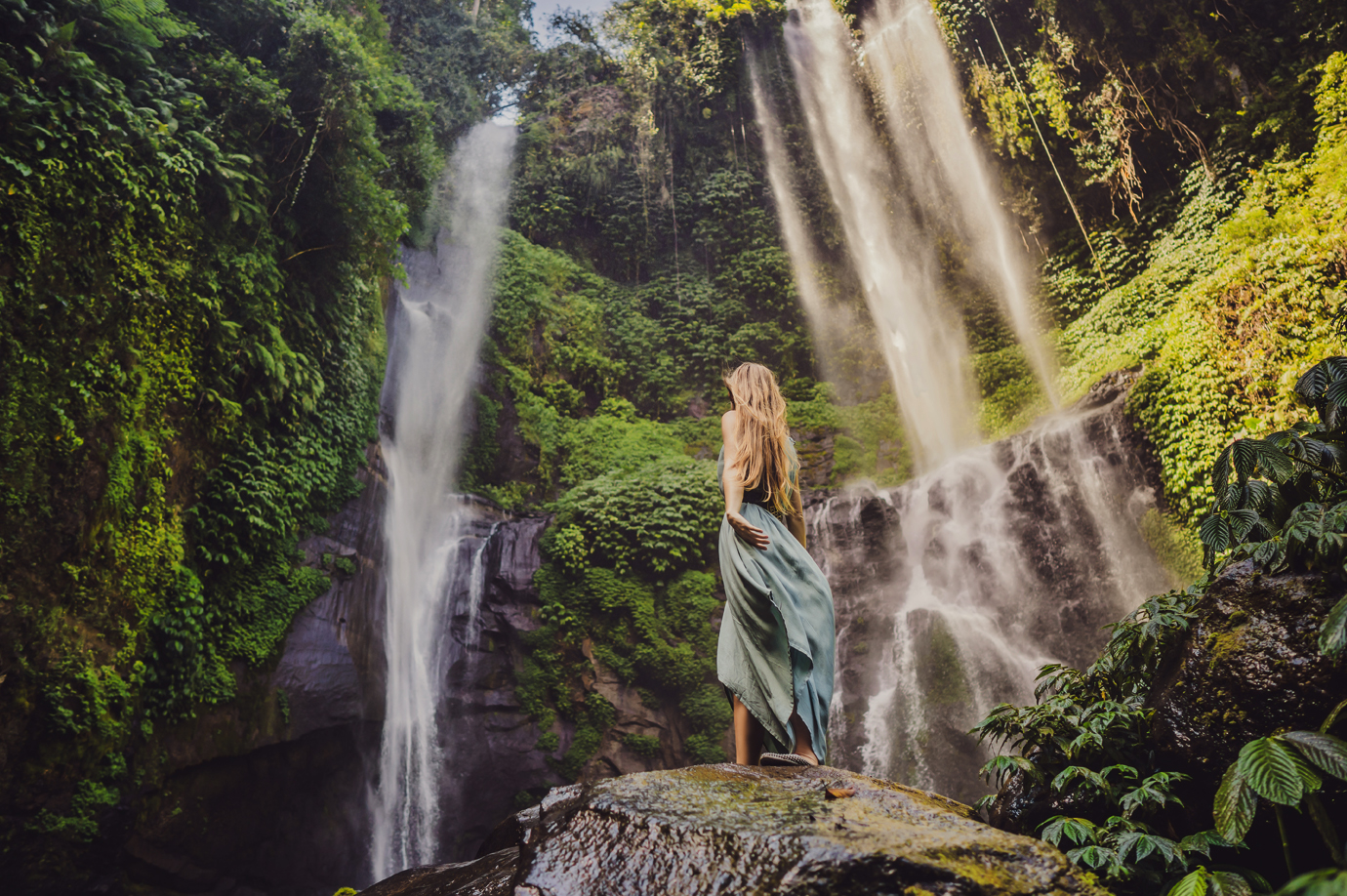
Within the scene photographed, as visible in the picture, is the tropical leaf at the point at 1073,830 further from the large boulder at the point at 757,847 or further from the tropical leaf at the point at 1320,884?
the tropical leaf at the point at 1320,884

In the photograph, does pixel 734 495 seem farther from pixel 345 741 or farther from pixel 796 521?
pixel 345 741

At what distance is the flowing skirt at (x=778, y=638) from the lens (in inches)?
120

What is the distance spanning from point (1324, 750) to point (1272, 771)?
112mm

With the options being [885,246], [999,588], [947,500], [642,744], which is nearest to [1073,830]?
[642,744]

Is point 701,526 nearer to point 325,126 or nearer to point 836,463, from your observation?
point 836,463

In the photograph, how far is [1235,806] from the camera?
157 centimetres

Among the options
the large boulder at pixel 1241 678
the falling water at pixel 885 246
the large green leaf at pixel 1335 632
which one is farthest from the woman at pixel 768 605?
the falling water at pixel 885 246

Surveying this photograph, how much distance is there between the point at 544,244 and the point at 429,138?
293 inches

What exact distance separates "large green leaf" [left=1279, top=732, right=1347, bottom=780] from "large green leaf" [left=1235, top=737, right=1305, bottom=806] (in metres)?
0.03

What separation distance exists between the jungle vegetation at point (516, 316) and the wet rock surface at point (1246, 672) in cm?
15

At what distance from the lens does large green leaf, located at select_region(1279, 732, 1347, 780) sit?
4.75ft

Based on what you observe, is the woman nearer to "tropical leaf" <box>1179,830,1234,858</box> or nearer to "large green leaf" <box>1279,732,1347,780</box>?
"tropical leaf" <box>1179,830,1234,858</box>

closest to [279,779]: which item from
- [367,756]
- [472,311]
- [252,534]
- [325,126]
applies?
[367,756]

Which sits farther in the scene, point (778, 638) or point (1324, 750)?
point (778, 638)
